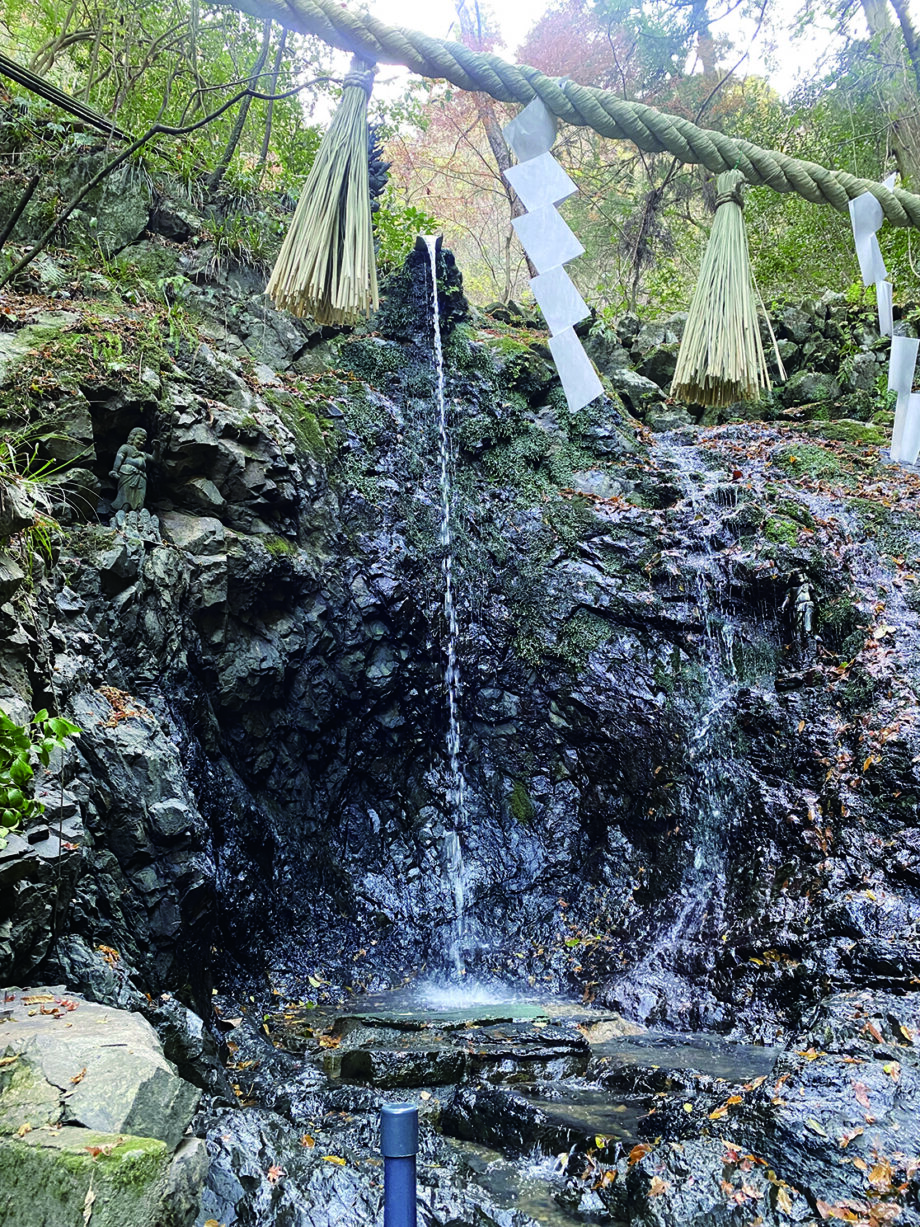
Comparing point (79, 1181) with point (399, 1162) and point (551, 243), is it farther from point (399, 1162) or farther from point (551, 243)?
point (551, 243)

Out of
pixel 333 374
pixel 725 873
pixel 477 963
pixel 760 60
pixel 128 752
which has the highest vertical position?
pixel 760 60

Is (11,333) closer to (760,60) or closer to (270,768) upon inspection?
(270,768)

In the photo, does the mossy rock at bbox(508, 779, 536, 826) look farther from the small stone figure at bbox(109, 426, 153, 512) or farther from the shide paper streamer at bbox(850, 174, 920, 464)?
the shide paper streamer at bbox(850, 174, 920, 464)

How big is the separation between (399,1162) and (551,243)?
2303mm

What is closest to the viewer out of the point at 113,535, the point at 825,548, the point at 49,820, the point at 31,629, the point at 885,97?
the point at 49,820

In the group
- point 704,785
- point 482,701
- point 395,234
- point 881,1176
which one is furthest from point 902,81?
point 881,1176

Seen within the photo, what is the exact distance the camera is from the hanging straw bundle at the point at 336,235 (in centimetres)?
196

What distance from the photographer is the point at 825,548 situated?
6.91 m

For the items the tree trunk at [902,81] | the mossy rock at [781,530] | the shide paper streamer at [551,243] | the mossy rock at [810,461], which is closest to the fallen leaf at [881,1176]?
the shide paper streamer at [551,243]

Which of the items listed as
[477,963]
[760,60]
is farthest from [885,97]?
[477,963]

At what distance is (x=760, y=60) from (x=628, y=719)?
40.0 feet

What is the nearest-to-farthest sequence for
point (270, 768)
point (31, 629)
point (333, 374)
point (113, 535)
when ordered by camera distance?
point (31, 629) < point (113, 535) < point (270, 768) < point (333, 374)

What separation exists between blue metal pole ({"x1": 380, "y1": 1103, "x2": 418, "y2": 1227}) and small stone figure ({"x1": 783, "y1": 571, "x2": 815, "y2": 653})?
5.57 meters

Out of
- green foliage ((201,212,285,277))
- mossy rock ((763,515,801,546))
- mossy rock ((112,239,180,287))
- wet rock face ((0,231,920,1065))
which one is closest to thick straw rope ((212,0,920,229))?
wet rock face ((0,231,920,1065))
